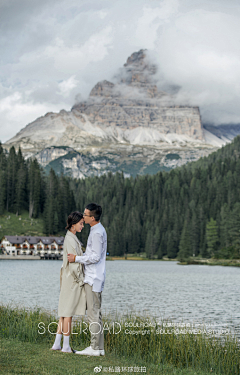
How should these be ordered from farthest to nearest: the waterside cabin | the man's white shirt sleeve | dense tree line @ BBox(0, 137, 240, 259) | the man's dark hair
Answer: dense tree line @ BBox(0, 137, 240, 259) → the waterside cabin → the man's dark hair → the man's white shirt sleeve

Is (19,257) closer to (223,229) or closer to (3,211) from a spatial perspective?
(3,211)

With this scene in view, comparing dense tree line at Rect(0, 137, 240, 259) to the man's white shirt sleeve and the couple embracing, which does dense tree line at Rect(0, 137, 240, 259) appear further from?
the man's white shirt sleeve

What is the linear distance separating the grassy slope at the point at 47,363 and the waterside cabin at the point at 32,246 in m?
129

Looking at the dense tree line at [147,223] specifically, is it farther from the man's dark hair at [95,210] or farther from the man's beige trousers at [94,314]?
the man's beige trousers at [94,314]

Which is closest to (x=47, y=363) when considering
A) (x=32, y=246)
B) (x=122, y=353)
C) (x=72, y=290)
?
(x=72, y=290)

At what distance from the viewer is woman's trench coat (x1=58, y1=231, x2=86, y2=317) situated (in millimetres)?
12141

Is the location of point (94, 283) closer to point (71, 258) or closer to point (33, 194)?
point (71, 258)

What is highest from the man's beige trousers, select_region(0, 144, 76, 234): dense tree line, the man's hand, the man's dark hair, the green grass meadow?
select_region(0, 144, 76, 234): dense tree line

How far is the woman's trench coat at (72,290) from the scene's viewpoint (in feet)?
39.8

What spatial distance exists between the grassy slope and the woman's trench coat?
126 cm

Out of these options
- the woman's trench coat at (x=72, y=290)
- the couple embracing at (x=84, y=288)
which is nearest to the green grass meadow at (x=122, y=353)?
the couple embracing at (x=84, y=288)

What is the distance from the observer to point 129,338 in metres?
→ 16.5

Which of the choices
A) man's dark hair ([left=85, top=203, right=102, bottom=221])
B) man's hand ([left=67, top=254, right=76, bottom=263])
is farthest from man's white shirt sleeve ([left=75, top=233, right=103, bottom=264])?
man's dark hair ([left=85, top=203, right=102, bottom=221])

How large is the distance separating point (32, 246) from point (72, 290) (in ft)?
452
